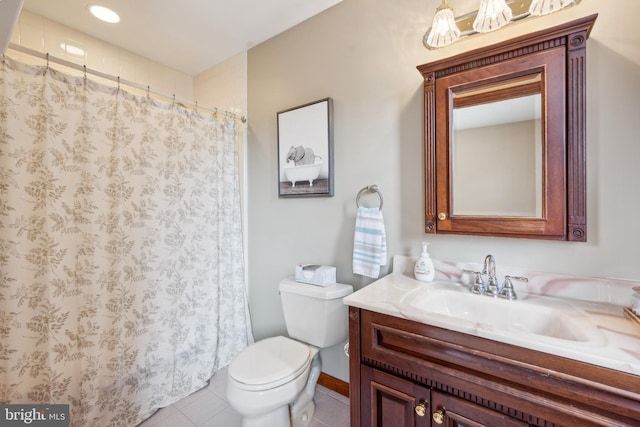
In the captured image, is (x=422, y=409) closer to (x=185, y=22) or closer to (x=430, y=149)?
(x=430, y=149)

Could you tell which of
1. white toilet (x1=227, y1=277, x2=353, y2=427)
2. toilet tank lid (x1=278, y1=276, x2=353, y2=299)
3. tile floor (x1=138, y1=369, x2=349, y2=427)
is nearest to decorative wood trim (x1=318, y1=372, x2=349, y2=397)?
tile floor (x1=138, y1=369, x2=349, y2=427)

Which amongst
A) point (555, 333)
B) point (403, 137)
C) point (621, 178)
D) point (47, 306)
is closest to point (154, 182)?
point (47, 306)

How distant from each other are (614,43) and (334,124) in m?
1.18

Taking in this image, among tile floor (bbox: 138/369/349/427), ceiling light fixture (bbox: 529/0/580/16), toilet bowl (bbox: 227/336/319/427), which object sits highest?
ceiling light fixture (bbox: 529/0/580/16)

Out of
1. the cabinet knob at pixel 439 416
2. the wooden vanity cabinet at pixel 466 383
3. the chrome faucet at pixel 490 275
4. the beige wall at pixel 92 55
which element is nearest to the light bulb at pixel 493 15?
the chrome faucet at pixel 490 275

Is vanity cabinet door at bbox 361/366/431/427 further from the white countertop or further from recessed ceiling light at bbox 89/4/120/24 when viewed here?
recessed ceiling light at bbox 89/4/120/24

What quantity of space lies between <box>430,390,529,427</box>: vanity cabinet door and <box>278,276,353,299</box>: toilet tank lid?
2.16ft

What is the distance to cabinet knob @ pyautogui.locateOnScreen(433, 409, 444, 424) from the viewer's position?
84 cm

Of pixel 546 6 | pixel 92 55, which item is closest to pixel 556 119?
pixel 546 6

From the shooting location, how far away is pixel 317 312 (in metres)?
1.46

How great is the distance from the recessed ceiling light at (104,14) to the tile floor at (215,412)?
247 centimetres

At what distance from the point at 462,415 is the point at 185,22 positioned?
2.50m

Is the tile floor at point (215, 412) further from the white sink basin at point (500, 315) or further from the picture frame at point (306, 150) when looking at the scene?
the picture frame at point (306, 150)

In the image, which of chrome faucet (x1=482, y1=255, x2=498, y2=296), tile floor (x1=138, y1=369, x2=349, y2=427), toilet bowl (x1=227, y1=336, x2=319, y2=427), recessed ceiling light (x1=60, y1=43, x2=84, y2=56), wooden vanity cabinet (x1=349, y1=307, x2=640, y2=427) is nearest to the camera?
wooden vanity cabinet (x1=349, y1=307, x2=640, y2=427)
